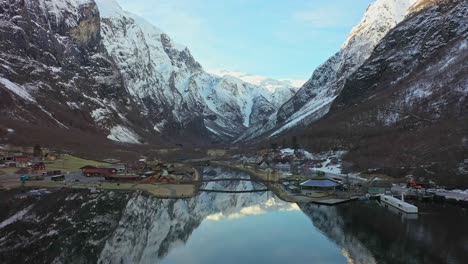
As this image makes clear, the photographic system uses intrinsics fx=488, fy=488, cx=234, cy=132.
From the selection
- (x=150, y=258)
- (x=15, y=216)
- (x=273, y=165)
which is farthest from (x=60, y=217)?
(x=273, y=165)

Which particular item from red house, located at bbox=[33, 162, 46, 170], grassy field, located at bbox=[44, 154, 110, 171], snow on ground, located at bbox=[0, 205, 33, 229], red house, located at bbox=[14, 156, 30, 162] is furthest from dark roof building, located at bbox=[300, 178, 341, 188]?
red house, located at bbox=[14, 156, 30, 162]

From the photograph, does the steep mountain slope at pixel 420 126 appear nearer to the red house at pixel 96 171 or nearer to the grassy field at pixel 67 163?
the red house at pixel 96 171

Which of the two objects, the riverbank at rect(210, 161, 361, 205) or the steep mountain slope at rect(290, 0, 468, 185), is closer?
the riverbank at rect(210, 161, 361, 205)

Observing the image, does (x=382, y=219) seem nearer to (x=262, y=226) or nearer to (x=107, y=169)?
(x=262, y=226)

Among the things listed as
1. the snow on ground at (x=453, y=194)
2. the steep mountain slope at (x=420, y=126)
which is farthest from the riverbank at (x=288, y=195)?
the steep mountain slope at (x=420, y=126)

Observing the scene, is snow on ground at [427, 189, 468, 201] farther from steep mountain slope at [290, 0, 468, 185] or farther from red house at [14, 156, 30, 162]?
red house at [14, 156, 30, 162]
